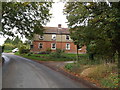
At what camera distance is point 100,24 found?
8.34m

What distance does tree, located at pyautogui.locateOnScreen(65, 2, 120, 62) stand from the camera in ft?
25.6

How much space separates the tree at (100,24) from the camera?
779 cm

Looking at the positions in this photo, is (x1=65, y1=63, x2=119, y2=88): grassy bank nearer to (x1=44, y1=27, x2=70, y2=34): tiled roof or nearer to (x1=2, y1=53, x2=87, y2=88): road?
(x1=2, y1=53, x2=87, y2=88): road

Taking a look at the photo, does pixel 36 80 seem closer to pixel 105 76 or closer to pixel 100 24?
pixel 105 76

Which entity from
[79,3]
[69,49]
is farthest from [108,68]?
[69,49]

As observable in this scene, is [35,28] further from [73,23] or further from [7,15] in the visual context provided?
[73,23]

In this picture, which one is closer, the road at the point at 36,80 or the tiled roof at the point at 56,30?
the road at the point at 36,80

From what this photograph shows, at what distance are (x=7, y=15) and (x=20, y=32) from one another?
14.1 ft

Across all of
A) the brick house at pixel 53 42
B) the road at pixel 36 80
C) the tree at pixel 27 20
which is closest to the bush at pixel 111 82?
the road at pixel 36 80

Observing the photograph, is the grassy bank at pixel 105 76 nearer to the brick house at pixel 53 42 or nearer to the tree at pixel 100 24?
the tree at pixel 100 24

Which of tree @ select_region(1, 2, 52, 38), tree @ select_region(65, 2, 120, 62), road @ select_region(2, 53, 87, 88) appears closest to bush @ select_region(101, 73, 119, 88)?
road @ select_region(2, 53, 87, 88)

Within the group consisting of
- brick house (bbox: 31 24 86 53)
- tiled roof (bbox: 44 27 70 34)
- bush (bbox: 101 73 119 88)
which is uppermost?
tiled roof (bbox: 44 27 70 34)

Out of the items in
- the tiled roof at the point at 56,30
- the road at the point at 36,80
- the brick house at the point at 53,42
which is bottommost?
the road at the point at 36,80

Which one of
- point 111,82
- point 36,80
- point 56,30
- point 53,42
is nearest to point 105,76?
point 111,82
